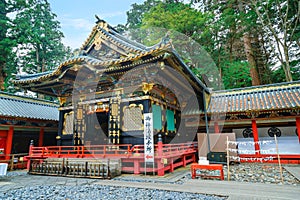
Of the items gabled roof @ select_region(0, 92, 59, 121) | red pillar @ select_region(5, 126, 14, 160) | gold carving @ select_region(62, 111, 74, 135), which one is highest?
gabled roof @ select_region(0, 92, 59, 121)

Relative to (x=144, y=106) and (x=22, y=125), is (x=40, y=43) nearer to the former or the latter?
(x=22, y=125)

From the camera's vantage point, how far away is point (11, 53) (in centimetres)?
A: 1827

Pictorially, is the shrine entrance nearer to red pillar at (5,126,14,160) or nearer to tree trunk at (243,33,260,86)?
red pillar at (5,126,14,160)

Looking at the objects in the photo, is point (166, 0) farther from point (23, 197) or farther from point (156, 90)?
point (23, 197)

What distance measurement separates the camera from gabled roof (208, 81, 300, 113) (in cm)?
1035

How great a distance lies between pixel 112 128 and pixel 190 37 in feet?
45.2

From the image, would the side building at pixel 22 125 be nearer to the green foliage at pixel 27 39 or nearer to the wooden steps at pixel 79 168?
the wooden steps at pixel 79 168

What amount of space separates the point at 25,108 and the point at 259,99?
52.4 feet

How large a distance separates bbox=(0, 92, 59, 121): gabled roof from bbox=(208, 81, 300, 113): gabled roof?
465 inches

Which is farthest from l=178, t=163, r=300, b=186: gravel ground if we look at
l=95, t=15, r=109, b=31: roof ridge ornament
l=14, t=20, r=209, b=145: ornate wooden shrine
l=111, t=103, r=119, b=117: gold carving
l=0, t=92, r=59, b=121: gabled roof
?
l=0, t=92, r=59, b=121: gabled roof

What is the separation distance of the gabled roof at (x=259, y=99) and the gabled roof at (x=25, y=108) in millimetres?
11821

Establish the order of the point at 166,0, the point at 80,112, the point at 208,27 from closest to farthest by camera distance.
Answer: the point at 80,112 → the point at 208,27 → the point at 166,0

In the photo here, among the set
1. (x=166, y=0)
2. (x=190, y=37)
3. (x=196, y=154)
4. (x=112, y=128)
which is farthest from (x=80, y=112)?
(x=166, y=0)

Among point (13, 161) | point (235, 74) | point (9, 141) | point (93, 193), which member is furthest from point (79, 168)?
point (235, 74)
